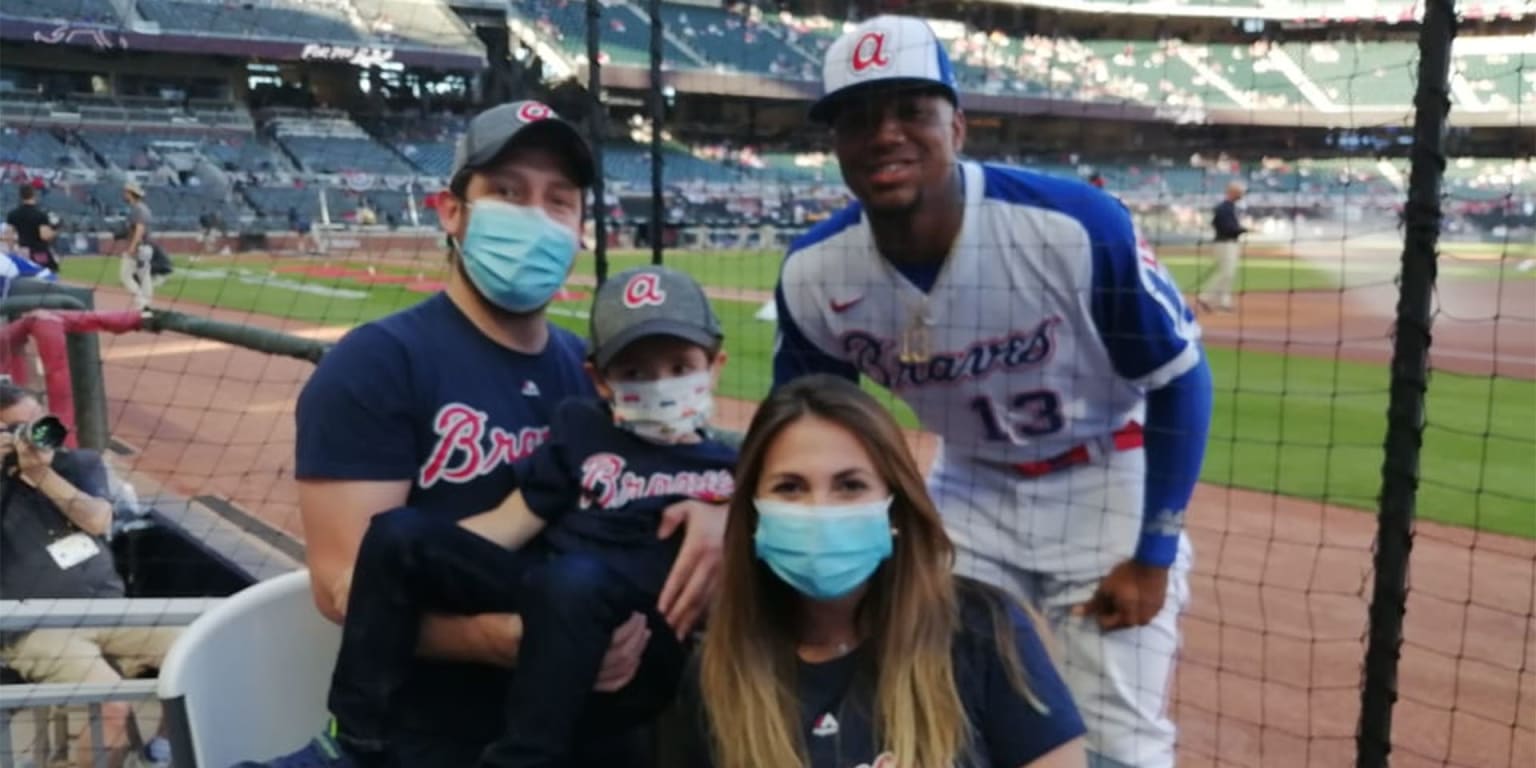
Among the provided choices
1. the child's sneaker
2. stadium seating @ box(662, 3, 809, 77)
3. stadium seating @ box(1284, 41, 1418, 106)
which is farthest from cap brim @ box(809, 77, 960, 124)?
stadium seating @ box(662, 3, 809, 77)

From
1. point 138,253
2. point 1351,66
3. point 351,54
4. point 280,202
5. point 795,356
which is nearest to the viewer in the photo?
point 795,356

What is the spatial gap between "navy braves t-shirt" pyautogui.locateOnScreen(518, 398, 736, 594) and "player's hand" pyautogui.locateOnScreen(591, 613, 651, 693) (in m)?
0.08

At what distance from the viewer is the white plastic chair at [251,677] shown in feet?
6.33

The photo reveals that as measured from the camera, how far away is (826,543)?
1.81m

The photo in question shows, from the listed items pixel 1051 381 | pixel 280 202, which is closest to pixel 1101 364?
A: pixel 1051 381

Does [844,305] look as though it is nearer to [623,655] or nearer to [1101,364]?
[1101,364]

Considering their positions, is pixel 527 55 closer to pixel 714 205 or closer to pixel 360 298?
pixel 360 298

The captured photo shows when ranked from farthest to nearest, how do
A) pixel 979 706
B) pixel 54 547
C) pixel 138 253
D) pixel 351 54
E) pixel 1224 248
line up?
pixel 1224 248, pixel 138 253, pixel 351 54, pixel 54 547, pixel 979 706

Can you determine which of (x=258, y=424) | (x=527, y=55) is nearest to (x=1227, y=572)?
(x=527, y=55)

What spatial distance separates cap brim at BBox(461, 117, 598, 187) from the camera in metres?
2.11

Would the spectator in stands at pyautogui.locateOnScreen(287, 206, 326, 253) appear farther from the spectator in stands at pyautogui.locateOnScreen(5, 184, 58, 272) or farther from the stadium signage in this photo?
the stadium signage

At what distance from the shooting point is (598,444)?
2.04m

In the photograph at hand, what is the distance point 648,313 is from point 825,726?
745 mm

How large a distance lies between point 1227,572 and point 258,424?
6.43 metres
